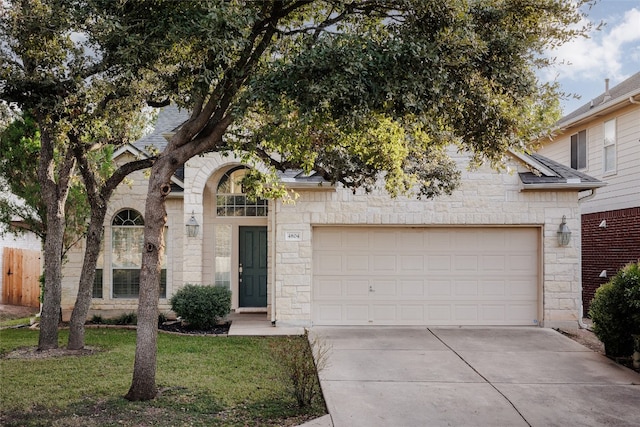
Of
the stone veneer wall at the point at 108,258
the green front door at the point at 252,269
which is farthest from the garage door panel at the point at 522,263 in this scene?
the stone veneer wall at the point at 108,258

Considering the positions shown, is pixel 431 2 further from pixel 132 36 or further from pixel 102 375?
pixel 102 375

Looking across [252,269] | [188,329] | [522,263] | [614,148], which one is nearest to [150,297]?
[188,329]

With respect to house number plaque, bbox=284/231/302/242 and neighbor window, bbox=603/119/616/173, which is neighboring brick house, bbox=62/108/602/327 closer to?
house number plaque, bbox=284/231/302/242

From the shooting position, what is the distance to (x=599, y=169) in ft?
50.7

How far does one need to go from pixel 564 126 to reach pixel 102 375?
45.7ft

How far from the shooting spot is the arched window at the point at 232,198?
1508 cm

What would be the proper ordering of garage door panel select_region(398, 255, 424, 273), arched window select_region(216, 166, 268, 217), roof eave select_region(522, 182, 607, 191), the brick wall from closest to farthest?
roof eave select_region(522, 182, 607, 191)
garage door panel select_region(398, 255, 424, 273)
the brick wall
arched window select_region(216, 166, 268, 217)

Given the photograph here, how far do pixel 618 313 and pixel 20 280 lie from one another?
17.5 meters

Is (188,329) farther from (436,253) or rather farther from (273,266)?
(436,253)

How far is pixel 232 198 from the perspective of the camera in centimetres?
1513

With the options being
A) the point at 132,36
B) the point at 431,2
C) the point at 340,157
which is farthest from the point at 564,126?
the point at 132,36

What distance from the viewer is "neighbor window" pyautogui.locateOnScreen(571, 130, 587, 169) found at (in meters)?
16.3

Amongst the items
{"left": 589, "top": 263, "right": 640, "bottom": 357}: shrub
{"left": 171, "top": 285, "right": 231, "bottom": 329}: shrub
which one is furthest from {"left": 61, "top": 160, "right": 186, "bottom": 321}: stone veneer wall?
{"left": 589, "top": 263, "right": 640, "bottom": 357}: shrub

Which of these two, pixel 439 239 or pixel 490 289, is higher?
pixel 439 239
